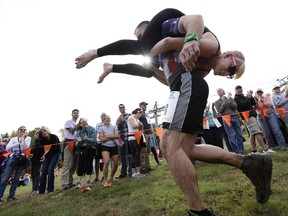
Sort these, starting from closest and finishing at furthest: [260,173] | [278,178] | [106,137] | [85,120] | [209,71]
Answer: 1. [260,173]
2. [209,71]
3. [278,178]
4. [106,137]
5. [85,120]

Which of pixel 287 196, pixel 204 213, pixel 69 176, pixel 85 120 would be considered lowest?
pixel 69 176

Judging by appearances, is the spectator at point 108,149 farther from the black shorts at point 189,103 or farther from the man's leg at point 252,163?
the black shorts at point 189,103

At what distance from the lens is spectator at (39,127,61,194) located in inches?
255

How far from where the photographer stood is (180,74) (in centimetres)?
205

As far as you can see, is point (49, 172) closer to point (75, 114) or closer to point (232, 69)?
point (75, 114)

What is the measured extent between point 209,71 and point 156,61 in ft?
1.81

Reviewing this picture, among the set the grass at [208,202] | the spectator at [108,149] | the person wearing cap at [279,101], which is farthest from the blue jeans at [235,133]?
the spectator at [108,149]

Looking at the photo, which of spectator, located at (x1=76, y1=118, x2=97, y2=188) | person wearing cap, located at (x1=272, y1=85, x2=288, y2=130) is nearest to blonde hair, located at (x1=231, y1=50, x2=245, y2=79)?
spectator, located at (x1=76, y1=118, x2=97, y2=188)

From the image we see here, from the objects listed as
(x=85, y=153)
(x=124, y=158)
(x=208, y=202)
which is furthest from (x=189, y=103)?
(x=124, y=158)

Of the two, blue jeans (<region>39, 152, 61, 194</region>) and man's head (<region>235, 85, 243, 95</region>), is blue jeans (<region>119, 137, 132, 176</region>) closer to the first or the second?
blue jeans (<region>39, 152, 61, 194</region>)

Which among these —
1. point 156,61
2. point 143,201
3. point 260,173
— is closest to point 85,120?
point 143,201

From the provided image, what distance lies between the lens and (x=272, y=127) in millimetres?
7191

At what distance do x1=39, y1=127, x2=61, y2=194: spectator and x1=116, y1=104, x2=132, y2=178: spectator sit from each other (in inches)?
74.7

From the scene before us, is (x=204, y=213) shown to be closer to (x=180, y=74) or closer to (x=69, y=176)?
(x=180, y=74)
